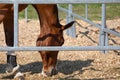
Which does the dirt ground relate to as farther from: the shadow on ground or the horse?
the horse

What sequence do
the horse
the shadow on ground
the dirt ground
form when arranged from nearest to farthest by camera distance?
the horse < the dirt ground < the shadow on ground

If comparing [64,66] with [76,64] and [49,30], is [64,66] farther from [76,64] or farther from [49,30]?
[49,30]

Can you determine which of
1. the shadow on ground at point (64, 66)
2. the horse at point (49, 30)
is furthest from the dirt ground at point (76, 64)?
the horse at point (49, 30)

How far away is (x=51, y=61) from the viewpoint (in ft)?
19.3

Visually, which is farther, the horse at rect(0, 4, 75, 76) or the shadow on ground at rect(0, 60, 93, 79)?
the shadow on ground at rect(0, 60, 93, 79)

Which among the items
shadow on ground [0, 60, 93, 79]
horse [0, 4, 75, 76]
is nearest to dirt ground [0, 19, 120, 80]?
shadow on ground [0, 60, 93, 79]

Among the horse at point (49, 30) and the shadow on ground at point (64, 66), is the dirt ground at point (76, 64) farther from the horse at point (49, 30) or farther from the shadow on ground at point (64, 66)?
the horse at point (49, 30)

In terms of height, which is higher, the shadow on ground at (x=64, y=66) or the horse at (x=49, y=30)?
the horse at (x=49, y=30)

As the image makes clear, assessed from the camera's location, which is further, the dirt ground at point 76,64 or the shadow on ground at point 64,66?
the shadow on ground at point 64,66

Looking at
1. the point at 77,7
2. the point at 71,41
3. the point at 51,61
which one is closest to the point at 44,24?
the point at 51,61

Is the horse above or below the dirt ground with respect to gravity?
above

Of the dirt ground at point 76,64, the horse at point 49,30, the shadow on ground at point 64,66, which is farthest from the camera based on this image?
the shadow on ground at point 64,66

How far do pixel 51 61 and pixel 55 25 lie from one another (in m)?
0.55

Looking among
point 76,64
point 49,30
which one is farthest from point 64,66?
point 49,30
